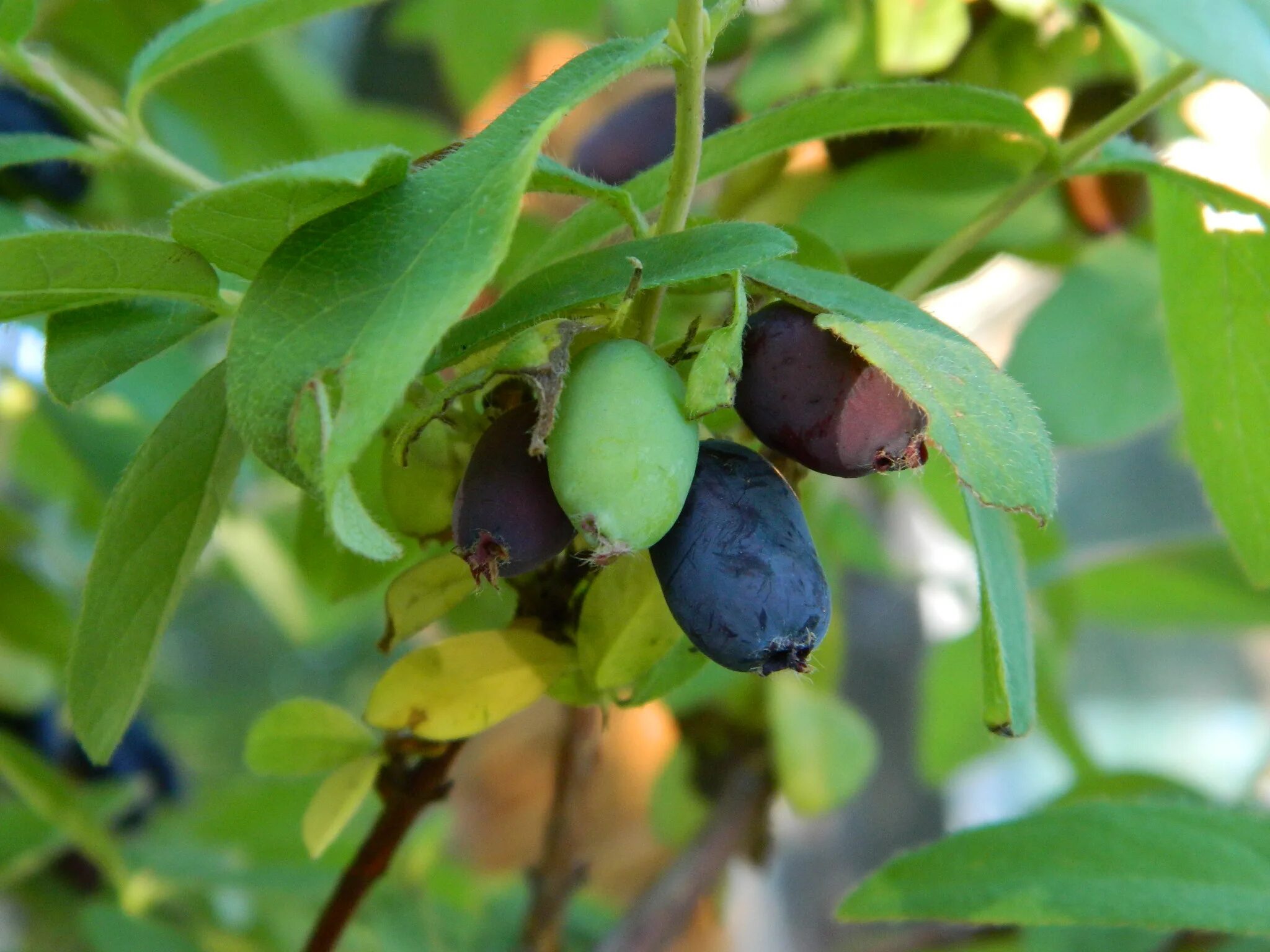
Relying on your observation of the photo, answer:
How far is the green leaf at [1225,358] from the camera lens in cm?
43

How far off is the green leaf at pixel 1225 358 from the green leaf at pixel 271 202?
31cm

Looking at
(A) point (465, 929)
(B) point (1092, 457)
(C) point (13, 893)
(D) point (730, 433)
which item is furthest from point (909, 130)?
(B) point (1092, 457)

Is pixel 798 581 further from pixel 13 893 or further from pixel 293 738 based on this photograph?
pixel 13 893

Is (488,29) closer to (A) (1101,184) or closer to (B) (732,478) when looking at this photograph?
(A) (1101,184)

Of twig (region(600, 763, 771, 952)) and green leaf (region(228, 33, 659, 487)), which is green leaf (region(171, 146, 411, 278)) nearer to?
green leaf (region(228, 33, 659, 487))

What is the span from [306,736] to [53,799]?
34cm

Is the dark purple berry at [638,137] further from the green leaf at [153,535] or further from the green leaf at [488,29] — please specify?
the green leaf at [488,29]

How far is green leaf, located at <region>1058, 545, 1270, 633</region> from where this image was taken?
2.89ft

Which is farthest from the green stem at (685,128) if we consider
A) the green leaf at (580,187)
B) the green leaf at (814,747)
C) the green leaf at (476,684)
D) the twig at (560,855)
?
the green leaf at (814,747)

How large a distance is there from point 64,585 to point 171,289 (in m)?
0.90

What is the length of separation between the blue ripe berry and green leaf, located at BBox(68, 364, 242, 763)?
138 millimetres

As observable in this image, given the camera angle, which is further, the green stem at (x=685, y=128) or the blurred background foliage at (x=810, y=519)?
the blurred background foliage at (x=810, y=519)

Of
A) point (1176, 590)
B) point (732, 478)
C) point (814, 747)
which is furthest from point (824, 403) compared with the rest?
point (1176, 590)

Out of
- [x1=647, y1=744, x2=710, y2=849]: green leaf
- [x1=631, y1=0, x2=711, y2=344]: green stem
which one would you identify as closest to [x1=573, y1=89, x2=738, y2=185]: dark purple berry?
[x1=631, y1=0, x2=711, y2=344]: green stem
